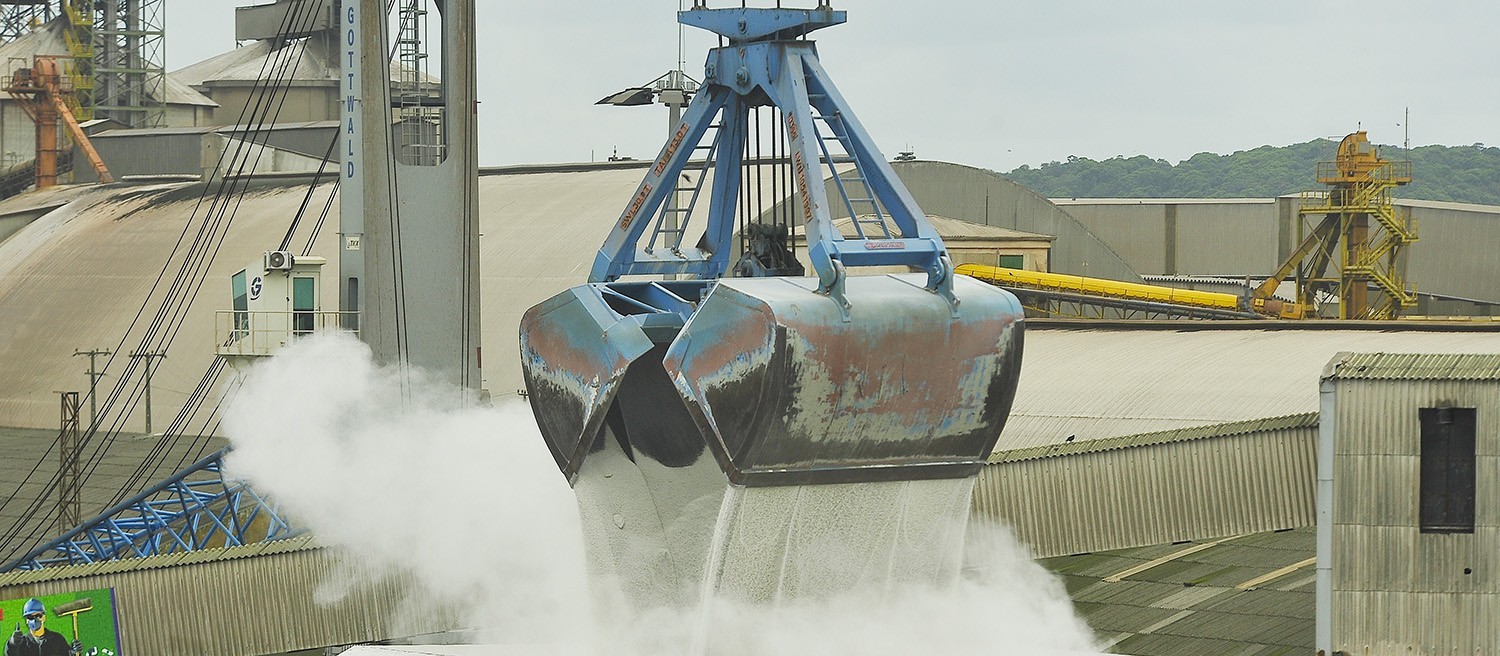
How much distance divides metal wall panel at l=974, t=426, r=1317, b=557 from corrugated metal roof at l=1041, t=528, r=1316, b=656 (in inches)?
13.5

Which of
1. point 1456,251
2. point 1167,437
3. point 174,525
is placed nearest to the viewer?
point 1167,437

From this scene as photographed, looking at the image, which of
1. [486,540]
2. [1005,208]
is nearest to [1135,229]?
[1005,208]

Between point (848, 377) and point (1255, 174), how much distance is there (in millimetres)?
156984

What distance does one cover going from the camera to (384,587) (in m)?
25.0

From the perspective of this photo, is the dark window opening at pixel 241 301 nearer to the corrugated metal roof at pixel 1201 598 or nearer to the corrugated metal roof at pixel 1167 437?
the corrugated metal roof at pixel 1167 437

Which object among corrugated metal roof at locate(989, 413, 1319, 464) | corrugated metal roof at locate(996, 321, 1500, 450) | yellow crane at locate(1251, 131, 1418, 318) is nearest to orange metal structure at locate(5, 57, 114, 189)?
yellow crane at locate(1251, 131, 1418, 318)

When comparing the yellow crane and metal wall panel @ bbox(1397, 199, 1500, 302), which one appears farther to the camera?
metal wall panel @ bbox(1397, 199, 1500, 302)

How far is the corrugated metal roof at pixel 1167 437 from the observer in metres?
26.2

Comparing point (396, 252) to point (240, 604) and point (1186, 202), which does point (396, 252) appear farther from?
point (1186, 202)

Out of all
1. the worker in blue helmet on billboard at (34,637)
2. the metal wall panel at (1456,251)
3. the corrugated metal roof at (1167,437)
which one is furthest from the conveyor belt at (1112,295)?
the worker in blue helmet on billboard at (34,637)

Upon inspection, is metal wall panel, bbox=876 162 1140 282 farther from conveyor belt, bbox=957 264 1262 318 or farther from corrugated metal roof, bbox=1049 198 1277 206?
corrugated metal roof, bbox=1049 198 1277 206

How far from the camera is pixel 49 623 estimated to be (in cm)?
2444

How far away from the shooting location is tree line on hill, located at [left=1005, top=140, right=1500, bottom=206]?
15062cm

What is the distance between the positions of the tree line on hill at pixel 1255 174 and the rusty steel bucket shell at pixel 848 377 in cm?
13042
